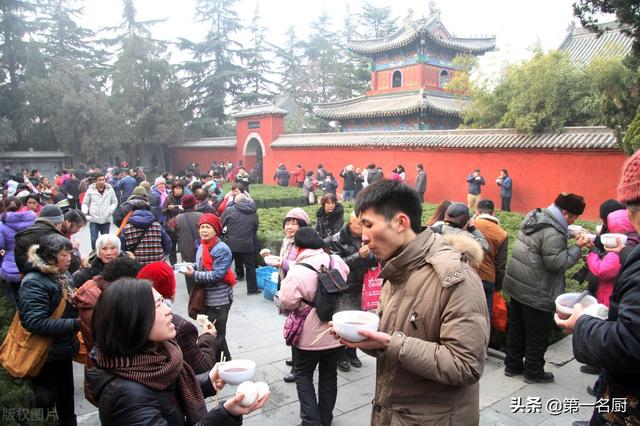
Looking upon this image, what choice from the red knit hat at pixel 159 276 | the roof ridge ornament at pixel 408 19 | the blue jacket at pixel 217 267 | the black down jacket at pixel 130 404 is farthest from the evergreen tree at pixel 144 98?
the black down jacket at pixel 130 404

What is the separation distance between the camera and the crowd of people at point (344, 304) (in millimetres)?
1600

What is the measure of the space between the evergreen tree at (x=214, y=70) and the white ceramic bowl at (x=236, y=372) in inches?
1339

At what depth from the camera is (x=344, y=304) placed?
164 inches

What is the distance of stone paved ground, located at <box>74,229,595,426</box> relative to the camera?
11.5 feet

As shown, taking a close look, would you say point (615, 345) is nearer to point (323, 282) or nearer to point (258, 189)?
point (323, 282)

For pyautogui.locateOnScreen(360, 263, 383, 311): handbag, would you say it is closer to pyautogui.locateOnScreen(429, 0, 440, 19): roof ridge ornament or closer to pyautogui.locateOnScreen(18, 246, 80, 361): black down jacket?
pyautogui.locateOnScreen(18, 246, 80, 361): black down jacket

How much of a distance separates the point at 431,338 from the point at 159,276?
67.9 inches

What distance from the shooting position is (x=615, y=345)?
4.77 ft

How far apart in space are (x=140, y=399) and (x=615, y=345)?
1.63 m

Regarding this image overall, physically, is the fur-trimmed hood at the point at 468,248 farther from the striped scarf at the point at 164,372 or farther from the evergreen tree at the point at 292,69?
the evergreen tree at the point at 292,69

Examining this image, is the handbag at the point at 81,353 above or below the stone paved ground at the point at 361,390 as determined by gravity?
above

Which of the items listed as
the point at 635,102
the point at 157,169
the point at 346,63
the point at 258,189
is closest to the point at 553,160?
the point at 635,102

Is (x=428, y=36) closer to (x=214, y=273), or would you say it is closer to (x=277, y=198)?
(x=277, y=198)

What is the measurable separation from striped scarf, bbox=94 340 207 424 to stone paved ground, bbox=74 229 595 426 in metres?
1.86
